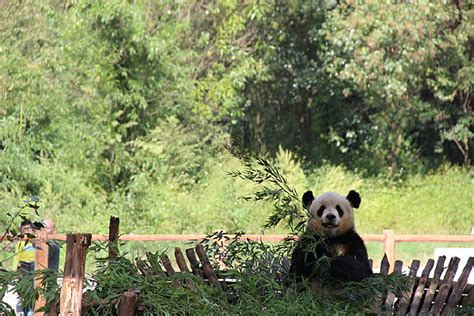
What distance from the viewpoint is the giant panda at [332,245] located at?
6.41 m

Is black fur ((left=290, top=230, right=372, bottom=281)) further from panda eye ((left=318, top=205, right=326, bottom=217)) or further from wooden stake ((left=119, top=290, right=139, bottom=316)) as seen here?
wooden stake ((left=119, top=290, right=139, bottom=316))

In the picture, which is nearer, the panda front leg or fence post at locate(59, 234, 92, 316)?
fence post at locate(59, 234, 92, 316)

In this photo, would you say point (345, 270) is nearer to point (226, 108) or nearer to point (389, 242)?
point (389, 242)

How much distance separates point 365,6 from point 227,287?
1728 cm

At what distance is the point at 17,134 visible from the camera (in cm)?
1936

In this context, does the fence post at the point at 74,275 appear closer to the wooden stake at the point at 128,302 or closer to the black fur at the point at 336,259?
the wooden stake at the point at 128,302

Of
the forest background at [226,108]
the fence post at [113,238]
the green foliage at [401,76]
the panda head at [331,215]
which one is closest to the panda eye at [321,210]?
the panda head at [331,215]

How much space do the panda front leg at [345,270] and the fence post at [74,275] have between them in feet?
6.39

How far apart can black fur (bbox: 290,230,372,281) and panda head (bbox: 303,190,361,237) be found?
5 centimetres

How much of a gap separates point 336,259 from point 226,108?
59.7ft

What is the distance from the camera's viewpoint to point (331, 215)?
22.1 feet

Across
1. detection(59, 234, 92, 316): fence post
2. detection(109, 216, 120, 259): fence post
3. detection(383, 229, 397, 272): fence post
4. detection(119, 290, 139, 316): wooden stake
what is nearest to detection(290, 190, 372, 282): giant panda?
detection(109, 216, 120, 259): fence post

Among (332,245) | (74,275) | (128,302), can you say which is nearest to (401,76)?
(332,245)

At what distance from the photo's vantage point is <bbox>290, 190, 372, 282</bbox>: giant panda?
6.41 metres
